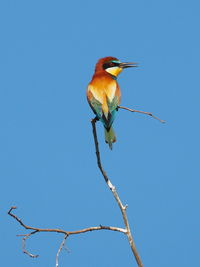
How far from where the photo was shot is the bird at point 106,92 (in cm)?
449

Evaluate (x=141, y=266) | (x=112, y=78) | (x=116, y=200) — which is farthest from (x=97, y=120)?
(x=141, y=266)

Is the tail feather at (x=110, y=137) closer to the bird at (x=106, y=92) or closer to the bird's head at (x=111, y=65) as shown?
the bird at (x=106, y=92)

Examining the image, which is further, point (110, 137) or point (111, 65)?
point (111, 65)

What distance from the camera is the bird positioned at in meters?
4.49

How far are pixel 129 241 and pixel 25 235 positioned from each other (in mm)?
613

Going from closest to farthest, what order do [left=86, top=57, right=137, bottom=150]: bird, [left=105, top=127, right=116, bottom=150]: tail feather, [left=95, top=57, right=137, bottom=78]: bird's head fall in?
[left=105, top=127, right=116, bottom=150]: tail feather, [left=86, top=57, right=137, bottom=150]: bird, [left=95, top=57, right=137, bottom=78]: bird's head

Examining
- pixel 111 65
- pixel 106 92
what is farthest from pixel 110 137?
pixel 111 65

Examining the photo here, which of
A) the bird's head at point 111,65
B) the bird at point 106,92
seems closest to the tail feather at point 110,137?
the bird at point 106,92

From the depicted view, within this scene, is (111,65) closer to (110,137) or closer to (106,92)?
(106,92)

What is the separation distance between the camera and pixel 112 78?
5148mm

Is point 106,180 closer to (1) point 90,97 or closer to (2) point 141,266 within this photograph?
(2) point 141,266

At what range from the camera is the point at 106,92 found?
481 centimetres

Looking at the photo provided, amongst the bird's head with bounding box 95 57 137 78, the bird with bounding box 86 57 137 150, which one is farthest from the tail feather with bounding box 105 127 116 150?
the bird's head with bounding box 95 57 137 78

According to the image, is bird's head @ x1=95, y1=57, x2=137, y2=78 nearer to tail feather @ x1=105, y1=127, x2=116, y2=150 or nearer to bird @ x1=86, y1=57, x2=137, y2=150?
bird @ x1=86, y1=57, x2=137, y2=150
